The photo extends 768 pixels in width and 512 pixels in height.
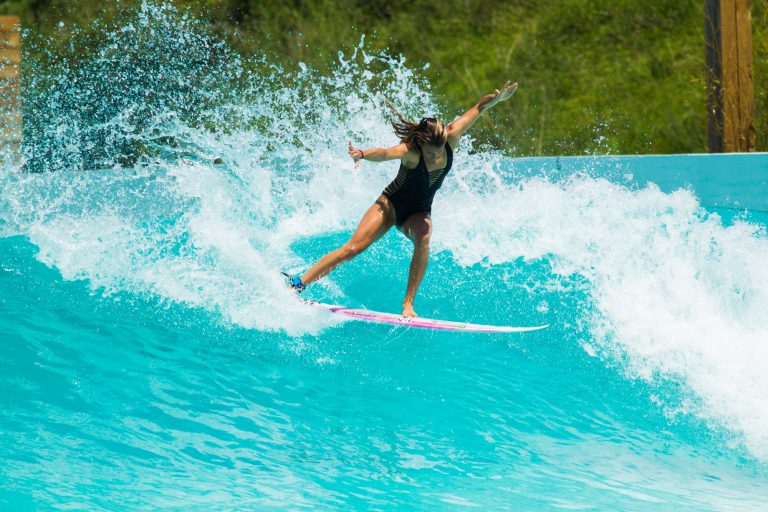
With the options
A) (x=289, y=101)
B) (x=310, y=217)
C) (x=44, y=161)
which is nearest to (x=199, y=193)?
(x=310, y=217)

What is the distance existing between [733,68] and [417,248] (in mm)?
5020

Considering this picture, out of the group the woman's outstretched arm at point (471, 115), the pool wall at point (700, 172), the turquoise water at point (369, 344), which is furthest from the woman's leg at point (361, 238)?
the pool wall at point (700, 172)

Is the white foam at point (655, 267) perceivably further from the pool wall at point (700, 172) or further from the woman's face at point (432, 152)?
the woman's face at point (432, 152)

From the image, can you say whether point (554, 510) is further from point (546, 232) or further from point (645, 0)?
point (645, 0)

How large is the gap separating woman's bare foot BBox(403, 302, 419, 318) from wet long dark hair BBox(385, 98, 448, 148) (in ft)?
3.13

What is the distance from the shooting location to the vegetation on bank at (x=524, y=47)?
13867 millimetres

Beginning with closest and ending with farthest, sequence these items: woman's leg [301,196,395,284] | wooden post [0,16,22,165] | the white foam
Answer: the white foam → woman's leg [301,196,395,284] → wooden post [0,16,22,165]

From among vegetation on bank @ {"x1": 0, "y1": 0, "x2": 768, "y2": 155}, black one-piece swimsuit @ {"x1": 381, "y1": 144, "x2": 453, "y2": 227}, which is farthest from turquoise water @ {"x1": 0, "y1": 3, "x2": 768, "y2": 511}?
vegetation on bank @ {"x1": 0, "y1": 0, "x2": 768, "y2": 155}

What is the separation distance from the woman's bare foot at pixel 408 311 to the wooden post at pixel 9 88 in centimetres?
576

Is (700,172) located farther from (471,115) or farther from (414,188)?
(414,188)

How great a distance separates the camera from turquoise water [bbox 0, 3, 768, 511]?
402 centimetres

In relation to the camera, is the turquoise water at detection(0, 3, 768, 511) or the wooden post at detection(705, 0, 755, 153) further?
the wooden post at detection(705, 0, 755, 153)

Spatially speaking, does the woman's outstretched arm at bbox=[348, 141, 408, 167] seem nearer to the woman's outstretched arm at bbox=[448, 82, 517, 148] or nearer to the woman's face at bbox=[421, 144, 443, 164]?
the woman's face at bbox=[421, 144, 443, 164]

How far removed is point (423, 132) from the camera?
5.32 m
